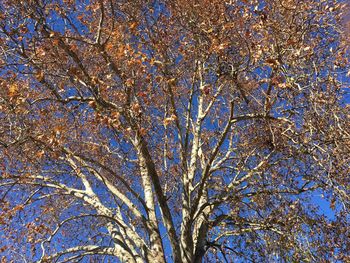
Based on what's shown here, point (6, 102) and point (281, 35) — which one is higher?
point (281, 35)

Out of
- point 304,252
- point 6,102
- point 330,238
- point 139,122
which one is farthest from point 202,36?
point 330,238

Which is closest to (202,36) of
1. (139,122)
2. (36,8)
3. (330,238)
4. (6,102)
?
(139,122)

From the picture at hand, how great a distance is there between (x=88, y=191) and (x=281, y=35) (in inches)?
242

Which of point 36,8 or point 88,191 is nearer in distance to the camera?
point 36,8

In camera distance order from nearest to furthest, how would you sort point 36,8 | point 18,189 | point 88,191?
point 36,8
point 88,191
point 18,189

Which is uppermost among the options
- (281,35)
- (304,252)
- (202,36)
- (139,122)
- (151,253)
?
(202,36)

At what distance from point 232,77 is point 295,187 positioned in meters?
3.62

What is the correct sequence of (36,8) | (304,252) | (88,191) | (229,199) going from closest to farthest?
1. (304,252)
2. (36,8)
3. (229,199)
4. (88,191)

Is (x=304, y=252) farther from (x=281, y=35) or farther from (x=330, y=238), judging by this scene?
(x=281, y=35)

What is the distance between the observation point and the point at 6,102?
22.5 feet

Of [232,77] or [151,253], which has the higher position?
[232,77]

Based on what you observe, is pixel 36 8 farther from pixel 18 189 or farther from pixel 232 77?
pixel 18 189

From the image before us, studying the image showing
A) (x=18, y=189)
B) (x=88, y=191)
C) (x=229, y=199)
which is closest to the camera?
(x=229, y=199)

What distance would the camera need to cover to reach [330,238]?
8688 millimetres
